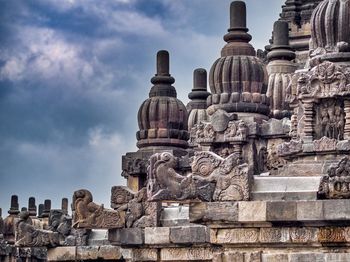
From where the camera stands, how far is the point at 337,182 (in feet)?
72.1

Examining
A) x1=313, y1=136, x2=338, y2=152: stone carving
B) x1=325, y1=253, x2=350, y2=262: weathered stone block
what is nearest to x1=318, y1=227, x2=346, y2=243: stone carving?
x1=325, y1=253, x2=350, y2=262: weathered stone block

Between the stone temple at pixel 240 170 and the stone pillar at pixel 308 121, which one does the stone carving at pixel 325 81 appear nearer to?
the stone temple at pixel 240 170

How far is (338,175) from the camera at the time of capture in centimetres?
2211

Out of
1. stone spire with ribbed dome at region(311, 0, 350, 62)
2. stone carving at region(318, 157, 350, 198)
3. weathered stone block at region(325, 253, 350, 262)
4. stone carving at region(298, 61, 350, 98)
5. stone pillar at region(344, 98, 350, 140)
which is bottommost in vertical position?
weathered stone block at region(325, 253, 350, 262)

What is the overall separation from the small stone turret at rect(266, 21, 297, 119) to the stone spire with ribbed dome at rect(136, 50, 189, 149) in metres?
2.27

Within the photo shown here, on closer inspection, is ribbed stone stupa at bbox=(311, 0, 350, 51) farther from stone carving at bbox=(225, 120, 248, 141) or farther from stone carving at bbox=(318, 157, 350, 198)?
stone carving at bbox=(225, 120, 248, 141)

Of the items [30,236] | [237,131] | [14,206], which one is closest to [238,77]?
[237,131]

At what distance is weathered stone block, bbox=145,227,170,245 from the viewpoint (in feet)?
93.2

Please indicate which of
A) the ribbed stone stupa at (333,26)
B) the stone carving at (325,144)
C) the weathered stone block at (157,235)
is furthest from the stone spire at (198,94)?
the stone carving at (325,144)

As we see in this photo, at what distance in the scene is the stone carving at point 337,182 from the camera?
21.9m

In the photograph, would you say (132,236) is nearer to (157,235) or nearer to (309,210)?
(157,235)

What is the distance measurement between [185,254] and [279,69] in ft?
41.0


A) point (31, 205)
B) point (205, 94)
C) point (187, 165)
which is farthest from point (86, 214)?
point (31, 205)

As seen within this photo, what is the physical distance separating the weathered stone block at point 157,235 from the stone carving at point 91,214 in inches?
26.1
